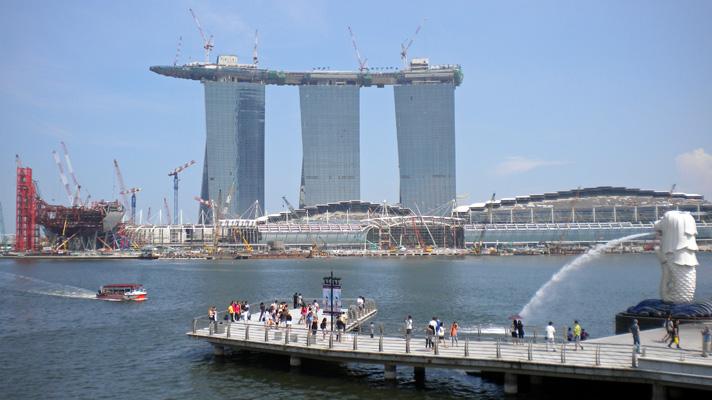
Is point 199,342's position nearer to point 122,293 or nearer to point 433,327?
point 433,327

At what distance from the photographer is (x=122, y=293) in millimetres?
75062

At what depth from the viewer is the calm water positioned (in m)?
33.2

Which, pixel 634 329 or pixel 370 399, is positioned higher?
pixel 634 329

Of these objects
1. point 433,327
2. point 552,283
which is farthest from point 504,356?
point 552,283

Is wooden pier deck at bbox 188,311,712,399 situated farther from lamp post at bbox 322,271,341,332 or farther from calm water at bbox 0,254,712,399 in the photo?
lamp post at bbox 322,271,341,332

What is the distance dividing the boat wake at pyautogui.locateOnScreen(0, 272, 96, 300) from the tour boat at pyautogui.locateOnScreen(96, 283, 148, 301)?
190 centimetres

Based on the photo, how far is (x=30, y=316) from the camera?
61.2 meters

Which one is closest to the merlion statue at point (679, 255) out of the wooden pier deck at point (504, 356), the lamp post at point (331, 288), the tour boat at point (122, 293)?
the wooden pier deck at point (504, 356)

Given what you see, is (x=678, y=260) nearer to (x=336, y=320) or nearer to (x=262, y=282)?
(x=336, y=320)

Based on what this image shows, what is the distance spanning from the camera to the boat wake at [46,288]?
80750 millimetres

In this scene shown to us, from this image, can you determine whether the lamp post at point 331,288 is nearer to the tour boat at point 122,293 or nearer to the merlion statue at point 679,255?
the merlion statue at point 679,255

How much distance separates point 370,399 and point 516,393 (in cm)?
627

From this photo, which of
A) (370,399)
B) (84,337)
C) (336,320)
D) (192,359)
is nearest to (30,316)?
(84,337)

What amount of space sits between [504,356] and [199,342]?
69.3ft
